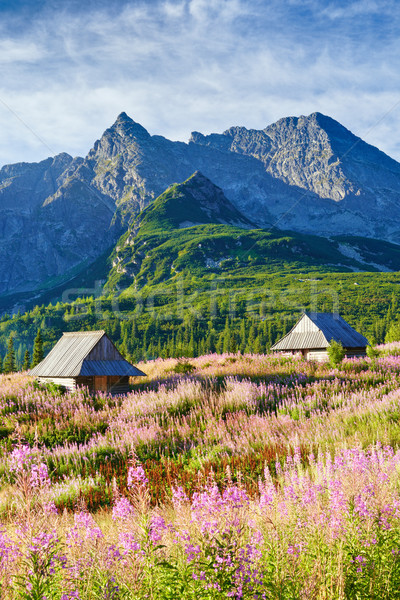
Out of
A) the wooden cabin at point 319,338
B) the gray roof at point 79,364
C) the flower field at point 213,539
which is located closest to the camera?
the flower field at point 213,539

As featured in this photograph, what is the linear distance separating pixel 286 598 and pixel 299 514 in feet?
3.00

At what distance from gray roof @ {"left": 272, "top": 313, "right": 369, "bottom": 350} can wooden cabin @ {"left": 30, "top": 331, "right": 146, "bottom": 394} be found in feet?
50.3

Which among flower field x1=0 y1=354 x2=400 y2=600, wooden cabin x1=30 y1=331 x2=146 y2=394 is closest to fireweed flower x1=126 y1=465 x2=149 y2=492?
flower field x1=0 y1=354 x2=400 y2=600

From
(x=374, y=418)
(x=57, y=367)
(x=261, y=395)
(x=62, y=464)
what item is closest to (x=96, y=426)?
(x=62, y=464)

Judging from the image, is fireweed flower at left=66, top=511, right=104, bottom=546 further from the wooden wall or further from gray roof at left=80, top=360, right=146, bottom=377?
the wooden wall

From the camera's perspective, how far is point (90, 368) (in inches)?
784

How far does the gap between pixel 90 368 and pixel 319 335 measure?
715 inches

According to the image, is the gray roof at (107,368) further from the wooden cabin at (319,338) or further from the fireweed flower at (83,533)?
the fireweed flower at (83,533)

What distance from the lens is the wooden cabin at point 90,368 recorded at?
19.9m

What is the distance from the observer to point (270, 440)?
8.92m

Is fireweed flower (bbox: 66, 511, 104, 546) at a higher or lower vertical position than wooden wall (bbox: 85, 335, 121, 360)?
lower

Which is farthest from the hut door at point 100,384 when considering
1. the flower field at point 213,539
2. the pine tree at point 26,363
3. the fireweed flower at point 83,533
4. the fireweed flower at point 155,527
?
the pine tree at point 26,363

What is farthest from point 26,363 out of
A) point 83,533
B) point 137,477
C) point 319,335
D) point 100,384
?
point 137,477

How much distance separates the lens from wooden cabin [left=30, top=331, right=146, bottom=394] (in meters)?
19.9
